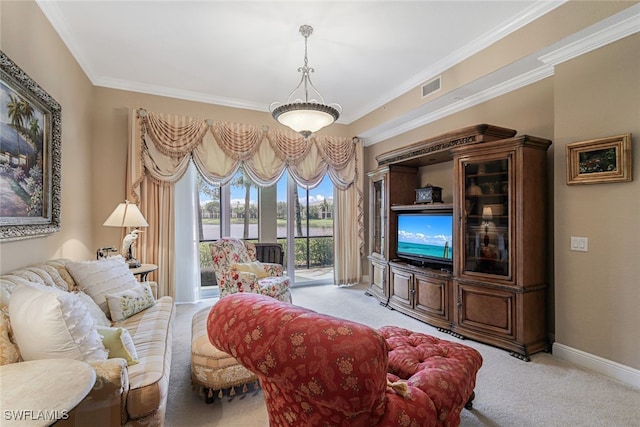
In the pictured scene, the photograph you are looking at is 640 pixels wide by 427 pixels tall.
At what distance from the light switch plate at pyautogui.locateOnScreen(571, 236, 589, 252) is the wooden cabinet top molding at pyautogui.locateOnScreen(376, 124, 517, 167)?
123 centimetres

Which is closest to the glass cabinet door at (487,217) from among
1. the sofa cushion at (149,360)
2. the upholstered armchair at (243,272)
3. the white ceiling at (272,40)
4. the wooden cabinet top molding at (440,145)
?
the wooden cabinet top molding at (440,145)

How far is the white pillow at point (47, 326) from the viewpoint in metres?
1.34

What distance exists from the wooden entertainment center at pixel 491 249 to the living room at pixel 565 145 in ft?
0.56

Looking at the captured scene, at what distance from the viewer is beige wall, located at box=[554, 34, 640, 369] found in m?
2.33

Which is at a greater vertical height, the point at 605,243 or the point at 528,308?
the point at 605,243

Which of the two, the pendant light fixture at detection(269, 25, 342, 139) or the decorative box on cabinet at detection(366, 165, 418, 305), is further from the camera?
the decorative box on cabinet at detection(366, 165, 418, 305)

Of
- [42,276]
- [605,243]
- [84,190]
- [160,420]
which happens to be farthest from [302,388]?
[84,190]

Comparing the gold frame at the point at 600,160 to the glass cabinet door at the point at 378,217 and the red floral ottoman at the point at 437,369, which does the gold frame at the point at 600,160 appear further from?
the glass cabinet door at the point at 378,217

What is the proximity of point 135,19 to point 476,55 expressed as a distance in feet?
11.1

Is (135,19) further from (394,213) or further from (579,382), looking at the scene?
(579,382)

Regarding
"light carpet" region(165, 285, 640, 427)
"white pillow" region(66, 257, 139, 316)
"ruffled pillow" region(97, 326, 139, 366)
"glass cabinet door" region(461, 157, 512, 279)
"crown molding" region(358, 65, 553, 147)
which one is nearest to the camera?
"ruffled pillow" region(97, 326, 139, 366)

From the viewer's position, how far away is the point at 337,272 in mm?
5516

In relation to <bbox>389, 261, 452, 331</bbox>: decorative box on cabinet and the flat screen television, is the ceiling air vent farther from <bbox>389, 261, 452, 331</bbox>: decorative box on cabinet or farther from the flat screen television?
<bbox>389, 261, 452, 331</bbox>: decorative box on cabinet
